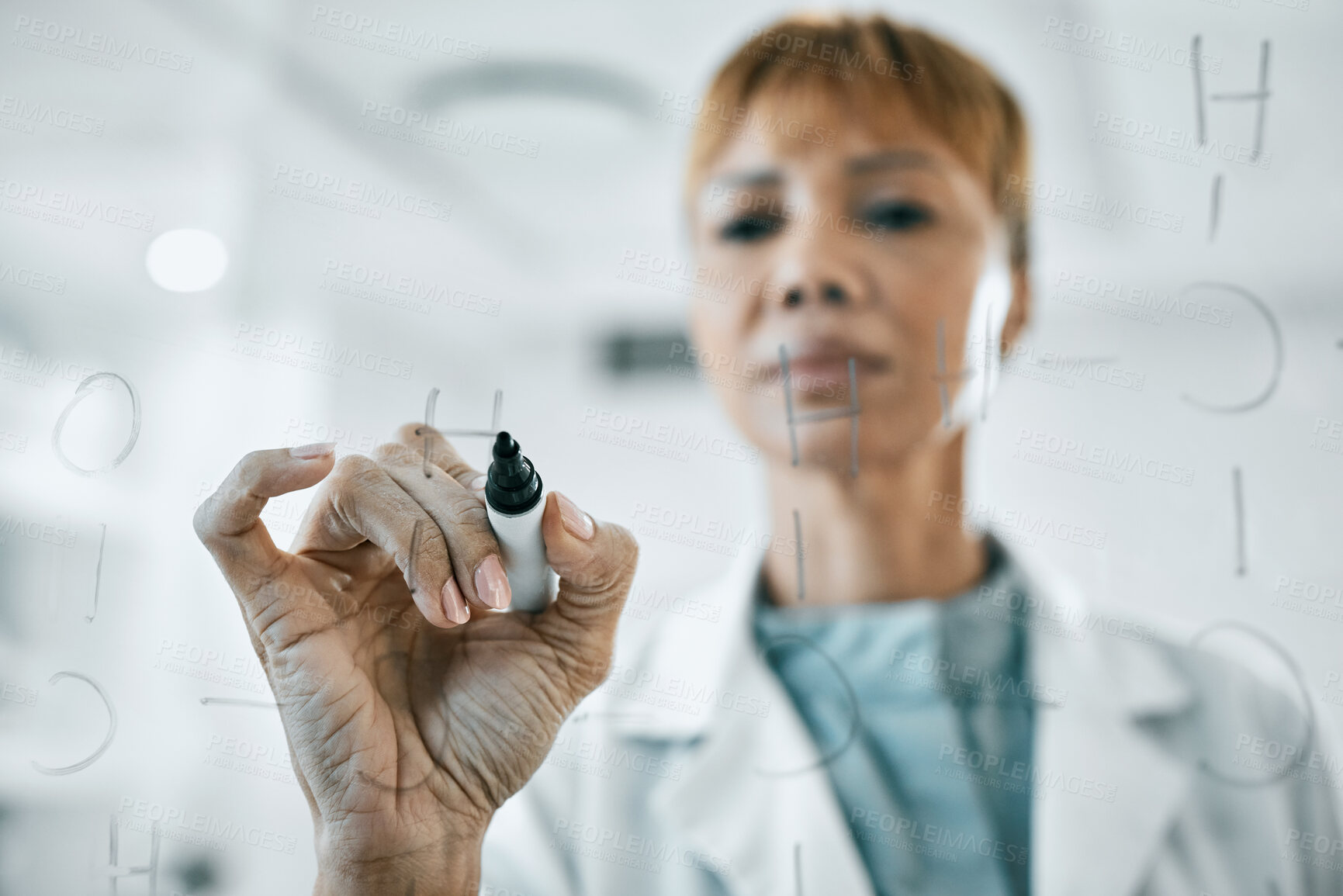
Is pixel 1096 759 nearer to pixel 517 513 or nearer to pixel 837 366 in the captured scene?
pixel 837 366

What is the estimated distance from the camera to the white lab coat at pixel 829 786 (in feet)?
1.88

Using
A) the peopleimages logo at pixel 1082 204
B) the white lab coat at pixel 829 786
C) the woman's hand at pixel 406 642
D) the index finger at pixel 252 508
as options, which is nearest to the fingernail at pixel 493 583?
the woman's hand at pixel 406 642

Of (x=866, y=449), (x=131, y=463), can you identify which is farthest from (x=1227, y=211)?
(x=131, y=463)

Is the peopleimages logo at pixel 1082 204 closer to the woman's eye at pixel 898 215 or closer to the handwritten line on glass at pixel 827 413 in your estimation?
the woman's eye at pixel 898 215

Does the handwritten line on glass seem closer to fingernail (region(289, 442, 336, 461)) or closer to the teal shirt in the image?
the teal shirt

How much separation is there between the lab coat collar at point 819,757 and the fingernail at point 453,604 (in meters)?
Result: 0.21

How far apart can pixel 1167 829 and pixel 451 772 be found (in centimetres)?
50

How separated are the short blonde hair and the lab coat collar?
0.30 metres

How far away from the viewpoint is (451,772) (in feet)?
1.59

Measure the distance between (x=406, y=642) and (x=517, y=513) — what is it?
13 centimetres

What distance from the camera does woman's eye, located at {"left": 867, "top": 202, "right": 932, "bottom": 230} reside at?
0.61 meters

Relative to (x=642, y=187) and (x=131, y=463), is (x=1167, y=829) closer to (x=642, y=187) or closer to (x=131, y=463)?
(x=642, y=187)

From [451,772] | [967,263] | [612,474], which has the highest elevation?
[967,263]

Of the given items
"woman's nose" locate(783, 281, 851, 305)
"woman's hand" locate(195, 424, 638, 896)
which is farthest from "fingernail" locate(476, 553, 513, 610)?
"woman's nose" locate(783, 281, 851, 305)
